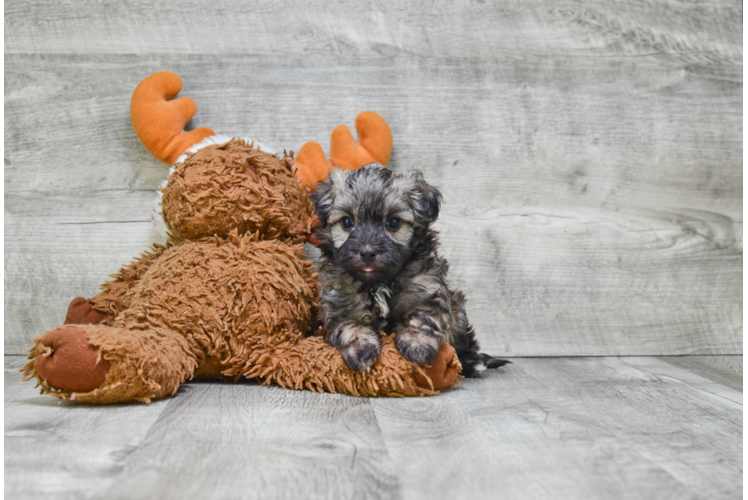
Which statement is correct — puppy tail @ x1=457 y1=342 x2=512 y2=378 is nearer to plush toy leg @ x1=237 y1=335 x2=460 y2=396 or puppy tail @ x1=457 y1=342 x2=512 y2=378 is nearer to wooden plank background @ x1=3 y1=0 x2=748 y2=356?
plush toy leg @ x1=237 y1=335 x2=460 y2=396

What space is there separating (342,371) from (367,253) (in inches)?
16.3

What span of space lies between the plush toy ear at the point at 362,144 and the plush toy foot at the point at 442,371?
872mm

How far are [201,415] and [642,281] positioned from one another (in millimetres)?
2093

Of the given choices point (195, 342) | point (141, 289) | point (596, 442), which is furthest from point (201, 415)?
point (596, 442)

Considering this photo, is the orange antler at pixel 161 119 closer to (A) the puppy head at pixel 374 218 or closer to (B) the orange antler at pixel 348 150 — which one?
(B) the orange antler at pixel 348 150

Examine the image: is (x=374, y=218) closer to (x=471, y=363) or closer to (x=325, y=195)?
(x=325, y=195)

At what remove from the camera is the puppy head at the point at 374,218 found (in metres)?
1.93

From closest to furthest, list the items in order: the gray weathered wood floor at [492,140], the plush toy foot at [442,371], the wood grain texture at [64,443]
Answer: the wood grain texture at [64,443]
the plush toy foot at [442,371]
the gray weathered wood floor at [492,140]

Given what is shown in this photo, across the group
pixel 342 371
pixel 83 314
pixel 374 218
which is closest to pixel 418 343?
pixel 342 371

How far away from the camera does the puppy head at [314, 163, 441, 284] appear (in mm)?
1929

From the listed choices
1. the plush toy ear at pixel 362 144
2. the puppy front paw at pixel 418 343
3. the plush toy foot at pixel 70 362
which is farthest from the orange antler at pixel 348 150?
the plush toy foot at pixel 70 362

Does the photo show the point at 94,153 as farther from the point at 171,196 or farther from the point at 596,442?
the point at 596,442

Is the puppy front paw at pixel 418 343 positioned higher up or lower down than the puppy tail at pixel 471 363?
higher up

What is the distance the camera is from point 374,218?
6.57ft
